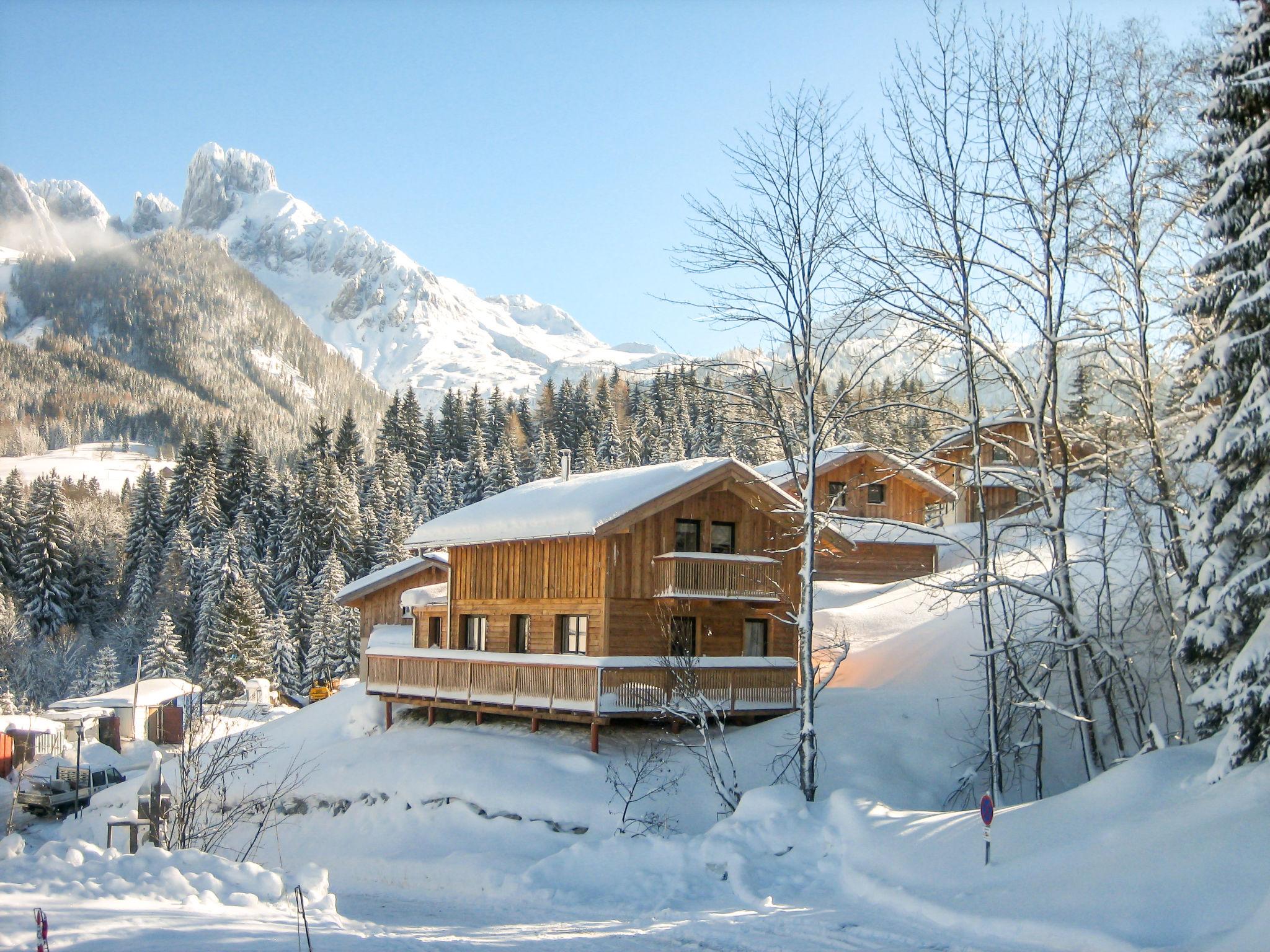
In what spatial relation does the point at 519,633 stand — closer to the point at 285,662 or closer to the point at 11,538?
the point at 285,662

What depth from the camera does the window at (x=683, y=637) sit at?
25.3 meters

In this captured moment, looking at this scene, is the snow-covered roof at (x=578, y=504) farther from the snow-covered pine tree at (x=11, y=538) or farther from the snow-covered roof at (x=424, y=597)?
the snow-covered pine tree at (x=11, y=538)

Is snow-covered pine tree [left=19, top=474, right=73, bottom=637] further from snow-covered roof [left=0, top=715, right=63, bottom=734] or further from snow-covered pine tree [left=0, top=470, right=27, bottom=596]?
snow-covered roof [left=0, top=715, right=63, bottom=734]

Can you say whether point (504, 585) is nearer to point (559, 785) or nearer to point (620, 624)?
point (620, 624)

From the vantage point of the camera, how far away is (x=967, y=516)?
4988 cm

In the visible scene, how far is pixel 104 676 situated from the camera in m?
64.6

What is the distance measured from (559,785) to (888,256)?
1272cm

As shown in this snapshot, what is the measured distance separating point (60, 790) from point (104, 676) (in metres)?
30.7

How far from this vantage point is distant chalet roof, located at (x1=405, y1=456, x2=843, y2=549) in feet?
82.3

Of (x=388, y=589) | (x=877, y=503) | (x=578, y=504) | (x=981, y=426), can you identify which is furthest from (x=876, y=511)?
(x=981, y=426)

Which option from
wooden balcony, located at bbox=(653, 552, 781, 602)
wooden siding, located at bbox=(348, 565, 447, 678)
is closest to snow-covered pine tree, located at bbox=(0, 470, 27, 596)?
wooden siding, located at bbox=(348, 565, 447, 678)

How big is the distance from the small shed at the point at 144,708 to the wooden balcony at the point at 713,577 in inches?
1359

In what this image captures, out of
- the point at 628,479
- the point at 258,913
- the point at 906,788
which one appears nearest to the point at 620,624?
the point at 628,479

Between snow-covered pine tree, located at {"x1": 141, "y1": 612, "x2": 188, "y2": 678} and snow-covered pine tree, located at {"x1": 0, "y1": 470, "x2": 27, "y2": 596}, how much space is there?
1907cm
